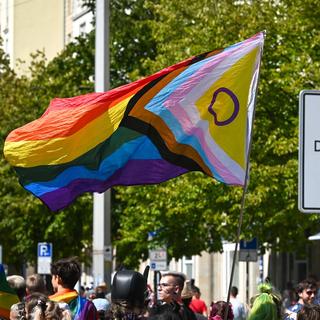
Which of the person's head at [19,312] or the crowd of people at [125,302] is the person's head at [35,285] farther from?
the person's head at [19,312]

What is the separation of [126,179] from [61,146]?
688 millimetres

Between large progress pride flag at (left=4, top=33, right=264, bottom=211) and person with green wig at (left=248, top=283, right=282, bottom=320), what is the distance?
1201mm

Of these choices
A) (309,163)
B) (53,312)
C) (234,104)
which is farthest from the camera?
(234,104)

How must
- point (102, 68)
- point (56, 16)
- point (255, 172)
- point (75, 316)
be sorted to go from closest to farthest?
point (75, 316) < point (102, 68) < point (255, 172) < point (56, 16)

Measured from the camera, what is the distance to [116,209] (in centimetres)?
4253

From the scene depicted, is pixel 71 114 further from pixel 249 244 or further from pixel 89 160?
pixel 249 244

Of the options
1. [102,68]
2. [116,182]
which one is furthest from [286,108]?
[116,182]

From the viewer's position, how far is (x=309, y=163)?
831 centimetres

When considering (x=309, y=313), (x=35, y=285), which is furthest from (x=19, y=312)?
(x=35, y=285)

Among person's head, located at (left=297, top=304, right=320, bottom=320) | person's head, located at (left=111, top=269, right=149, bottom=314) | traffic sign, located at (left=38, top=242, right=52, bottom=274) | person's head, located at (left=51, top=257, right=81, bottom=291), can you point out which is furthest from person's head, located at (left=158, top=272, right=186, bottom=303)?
traffic sign, located at (left=38, top=242, right=52, bottom=274)

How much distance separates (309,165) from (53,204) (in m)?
5.26

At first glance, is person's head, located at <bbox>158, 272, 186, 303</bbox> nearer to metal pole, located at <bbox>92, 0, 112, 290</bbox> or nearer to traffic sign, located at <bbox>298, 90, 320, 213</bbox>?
traffic sign, located at <bbox>298, 90, 320, 213</bbox>

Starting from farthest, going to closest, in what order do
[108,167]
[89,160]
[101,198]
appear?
[101,198] → [108,167] → [89,160]

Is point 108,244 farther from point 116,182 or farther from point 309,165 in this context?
point 309,165
